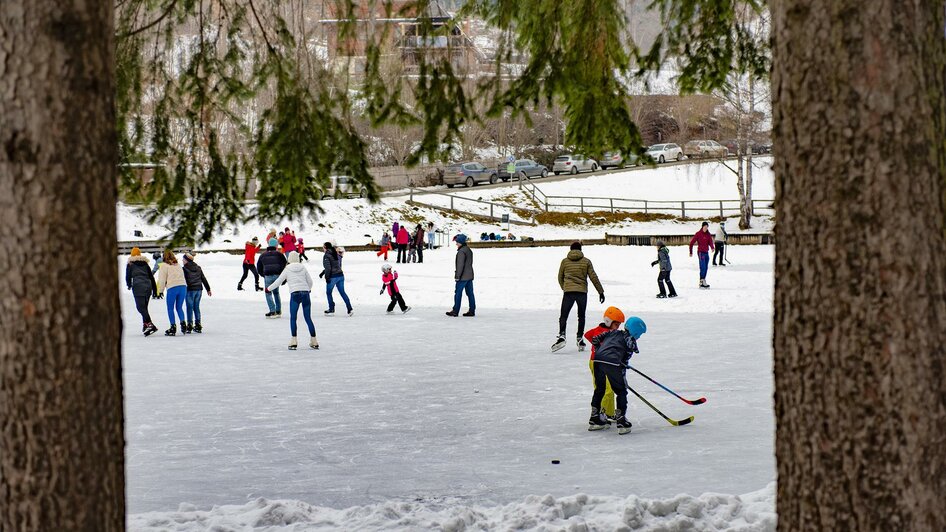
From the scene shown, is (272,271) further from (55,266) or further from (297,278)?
(55,266)

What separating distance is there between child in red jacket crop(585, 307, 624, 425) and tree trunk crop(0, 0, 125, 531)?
5457mm

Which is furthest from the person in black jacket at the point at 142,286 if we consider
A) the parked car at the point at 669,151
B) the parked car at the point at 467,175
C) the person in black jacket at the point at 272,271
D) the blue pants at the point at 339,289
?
the parked car at the point at 669,151

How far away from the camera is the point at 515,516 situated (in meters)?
5.98

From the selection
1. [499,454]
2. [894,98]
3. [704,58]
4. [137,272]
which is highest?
[704,58]

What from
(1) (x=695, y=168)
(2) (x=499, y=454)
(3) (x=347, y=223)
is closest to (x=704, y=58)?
(2) (x=499, y=454)

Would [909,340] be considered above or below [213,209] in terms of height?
below

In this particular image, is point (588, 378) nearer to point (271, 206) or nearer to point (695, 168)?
point (271, 206)

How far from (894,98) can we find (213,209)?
5.81 meters

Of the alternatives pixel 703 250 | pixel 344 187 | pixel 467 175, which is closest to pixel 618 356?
pixel 344 187

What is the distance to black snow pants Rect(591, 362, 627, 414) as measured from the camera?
8.50 m

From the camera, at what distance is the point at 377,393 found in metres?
10.9

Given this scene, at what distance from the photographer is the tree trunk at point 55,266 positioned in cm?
313

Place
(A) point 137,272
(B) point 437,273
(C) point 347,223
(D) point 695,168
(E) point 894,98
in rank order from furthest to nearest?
(D) point 695,168 → (C) point 347,223 → (B) point 437,273 → (A) point 137,272 → (E) point 894,98

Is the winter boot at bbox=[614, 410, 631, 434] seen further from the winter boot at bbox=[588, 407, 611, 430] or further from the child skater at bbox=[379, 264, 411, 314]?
the child skater at bbox=[379, 264, 411, 314]
